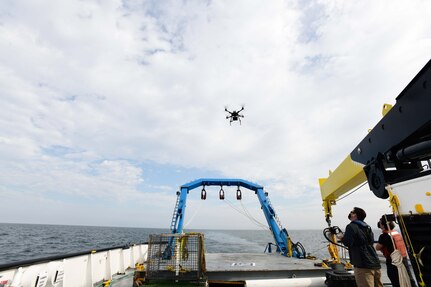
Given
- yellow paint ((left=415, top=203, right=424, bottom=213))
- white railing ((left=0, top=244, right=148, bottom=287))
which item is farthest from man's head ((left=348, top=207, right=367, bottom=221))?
white railing ((left=0, top=244, right=148, bottom=287))

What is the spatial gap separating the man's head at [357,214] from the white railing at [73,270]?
6.68m

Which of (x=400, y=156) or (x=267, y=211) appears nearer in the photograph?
(x=400, y=156)

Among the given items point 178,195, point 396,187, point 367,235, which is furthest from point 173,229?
point 396,187

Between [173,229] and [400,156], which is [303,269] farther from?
[173,229]

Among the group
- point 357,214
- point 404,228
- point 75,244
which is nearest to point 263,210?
point 357,214

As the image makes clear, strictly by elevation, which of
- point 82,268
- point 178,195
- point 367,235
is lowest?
point 82,268

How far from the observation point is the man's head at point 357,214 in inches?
191

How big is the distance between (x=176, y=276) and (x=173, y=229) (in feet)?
21.5

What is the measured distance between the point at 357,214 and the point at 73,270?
7.17m

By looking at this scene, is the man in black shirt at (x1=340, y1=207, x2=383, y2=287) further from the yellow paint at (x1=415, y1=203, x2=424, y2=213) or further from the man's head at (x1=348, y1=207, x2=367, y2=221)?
the yellow paint at (x1=415, y1=203, x2=424, y2=213)

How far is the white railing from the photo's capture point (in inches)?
183

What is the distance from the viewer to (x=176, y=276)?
20.8 feet

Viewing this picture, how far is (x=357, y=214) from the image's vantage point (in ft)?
16.1

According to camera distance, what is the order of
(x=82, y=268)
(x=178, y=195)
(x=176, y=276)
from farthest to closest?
1. (x=178, y=195)
2. (x=82, y=268)
3. (x=176, y=276)
